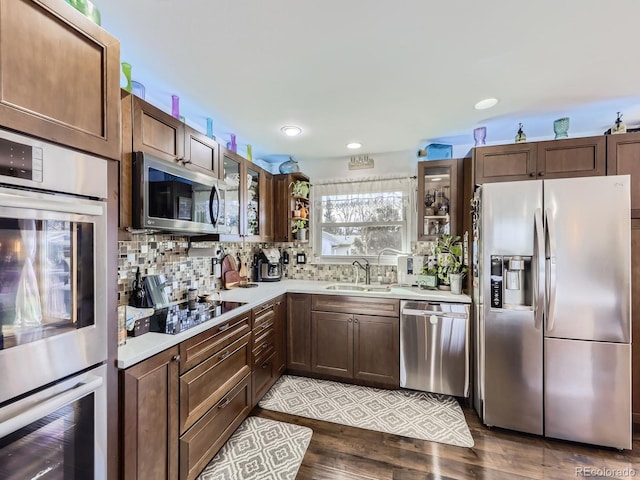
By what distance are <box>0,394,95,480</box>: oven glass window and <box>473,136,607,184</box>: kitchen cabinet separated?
2.96 m

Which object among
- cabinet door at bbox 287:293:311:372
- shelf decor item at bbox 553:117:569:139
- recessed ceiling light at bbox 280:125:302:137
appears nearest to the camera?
shelf decor item at bbox 553:117:569:139

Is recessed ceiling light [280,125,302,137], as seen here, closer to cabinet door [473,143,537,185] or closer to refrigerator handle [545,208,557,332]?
cabinet door [473,143,537,185]

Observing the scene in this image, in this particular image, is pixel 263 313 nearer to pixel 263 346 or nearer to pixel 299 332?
pixel 263 346

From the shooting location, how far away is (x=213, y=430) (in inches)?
69.0

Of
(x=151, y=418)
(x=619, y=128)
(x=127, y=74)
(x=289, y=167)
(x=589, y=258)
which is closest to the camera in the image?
(x=151, y=418)

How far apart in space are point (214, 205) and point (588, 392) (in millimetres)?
3000

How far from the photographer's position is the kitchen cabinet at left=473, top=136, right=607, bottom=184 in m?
2.25

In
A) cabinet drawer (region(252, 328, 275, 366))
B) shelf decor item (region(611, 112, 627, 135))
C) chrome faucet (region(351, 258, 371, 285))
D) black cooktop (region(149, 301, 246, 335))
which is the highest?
shelf decor item (region(611, 112, 627, 135))

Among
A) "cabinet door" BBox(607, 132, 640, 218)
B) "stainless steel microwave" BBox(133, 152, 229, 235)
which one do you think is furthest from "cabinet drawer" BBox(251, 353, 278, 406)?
"cabinet door" BBox(607, 132, 640, 218)

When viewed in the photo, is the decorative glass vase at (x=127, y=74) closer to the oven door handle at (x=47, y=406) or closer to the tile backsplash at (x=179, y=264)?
the tile backsplash at (x=179, y=264)

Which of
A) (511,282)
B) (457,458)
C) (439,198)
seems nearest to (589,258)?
(511,282)

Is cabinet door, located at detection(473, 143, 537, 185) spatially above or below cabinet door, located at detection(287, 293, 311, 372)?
above

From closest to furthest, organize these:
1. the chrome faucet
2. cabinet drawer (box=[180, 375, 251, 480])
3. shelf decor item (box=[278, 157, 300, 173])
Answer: cabinet drawer (box=[180, 375, 251, 480]) → the chrome faucet → shelf decor item (box=[278, 157, 300, 173])

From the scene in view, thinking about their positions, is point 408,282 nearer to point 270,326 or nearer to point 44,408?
point 270,326
